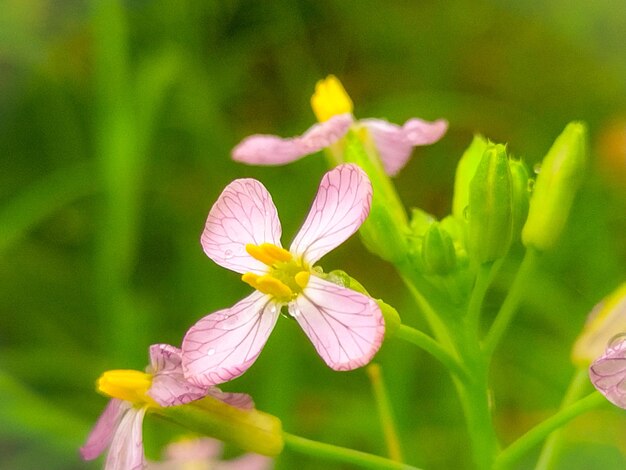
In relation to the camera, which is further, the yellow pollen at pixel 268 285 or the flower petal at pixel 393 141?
the flower petal at pixel 393 141

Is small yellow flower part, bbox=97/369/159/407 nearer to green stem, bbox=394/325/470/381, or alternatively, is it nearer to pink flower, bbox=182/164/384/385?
pink flower, bbox=182/164/384/385

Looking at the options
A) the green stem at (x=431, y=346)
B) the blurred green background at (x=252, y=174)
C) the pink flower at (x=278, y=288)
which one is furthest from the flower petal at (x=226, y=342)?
the blurred green background at (x=252, y=174)

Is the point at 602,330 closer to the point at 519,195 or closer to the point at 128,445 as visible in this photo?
the point at 519,195

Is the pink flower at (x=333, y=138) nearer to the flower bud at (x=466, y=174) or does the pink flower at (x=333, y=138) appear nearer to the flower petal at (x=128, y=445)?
the flower bud at (x=466, y=174)

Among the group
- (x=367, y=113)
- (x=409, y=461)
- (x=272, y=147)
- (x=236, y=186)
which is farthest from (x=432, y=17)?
(x=236, y=186)

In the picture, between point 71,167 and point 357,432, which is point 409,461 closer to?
point 357,432

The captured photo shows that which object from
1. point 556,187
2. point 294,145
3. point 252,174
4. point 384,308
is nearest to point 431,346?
point 384,308
